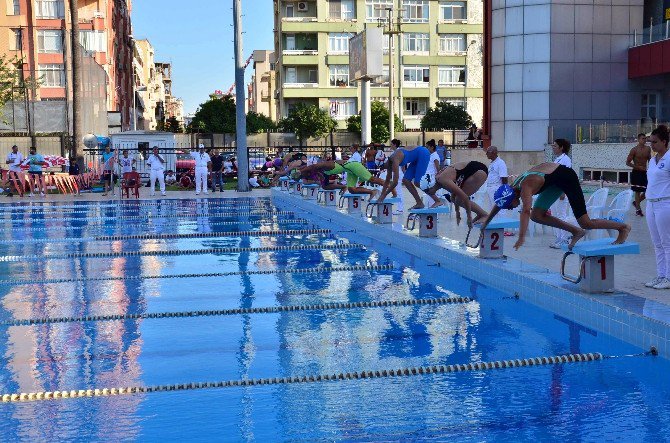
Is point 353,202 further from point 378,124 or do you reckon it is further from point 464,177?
point 378,124

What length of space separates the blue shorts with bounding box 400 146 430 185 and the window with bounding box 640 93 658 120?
1764cm

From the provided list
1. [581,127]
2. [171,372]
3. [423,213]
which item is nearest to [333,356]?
[171,372]

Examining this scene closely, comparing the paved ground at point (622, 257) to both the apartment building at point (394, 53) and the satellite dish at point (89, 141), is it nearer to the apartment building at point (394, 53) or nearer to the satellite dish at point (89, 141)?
the satellite dish at point (89, 141)

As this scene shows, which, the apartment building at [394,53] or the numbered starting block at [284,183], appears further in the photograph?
the apartment building at [394,53]

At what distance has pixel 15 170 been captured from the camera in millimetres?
25422

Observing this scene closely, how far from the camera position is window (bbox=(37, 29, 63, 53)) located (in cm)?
5144

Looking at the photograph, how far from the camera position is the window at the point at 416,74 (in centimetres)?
6325

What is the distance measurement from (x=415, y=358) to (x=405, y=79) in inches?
2293

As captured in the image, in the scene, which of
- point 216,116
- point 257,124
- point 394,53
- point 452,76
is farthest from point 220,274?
point 216,116

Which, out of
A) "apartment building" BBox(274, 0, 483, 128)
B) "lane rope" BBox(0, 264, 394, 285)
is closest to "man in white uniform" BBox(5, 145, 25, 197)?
"lane rope" BBox(0, 264, 394, 285)

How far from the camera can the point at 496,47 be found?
98.0 ft

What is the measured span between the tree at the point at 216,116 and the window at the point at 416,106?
12503mm

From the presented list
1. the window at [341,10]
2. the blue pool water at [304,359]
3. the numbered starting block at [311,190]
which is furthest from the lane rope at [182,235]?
the window at [341,10]

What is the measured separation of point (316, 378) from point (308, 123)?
51.5 metres
